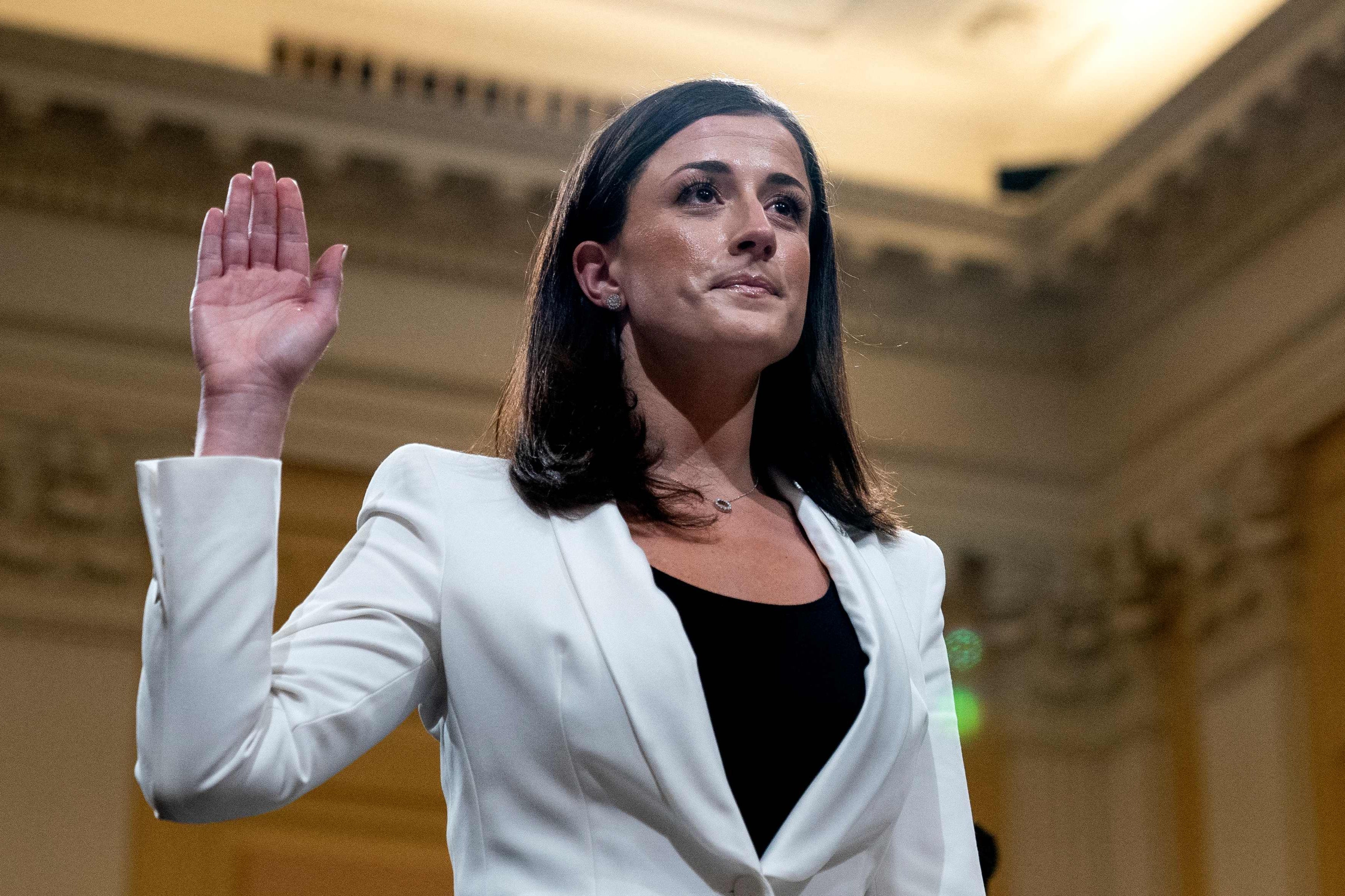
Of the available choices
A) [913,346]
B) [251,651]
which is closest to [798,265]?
[251,651]

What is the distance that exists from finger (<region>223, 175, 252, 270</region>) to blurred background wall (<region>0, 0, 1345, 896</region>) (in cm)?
501

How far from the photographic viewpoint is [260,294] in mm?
1549

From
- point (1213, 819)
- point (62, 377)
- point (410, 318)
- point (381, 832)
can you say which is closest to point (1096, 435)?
point (1213, 819)

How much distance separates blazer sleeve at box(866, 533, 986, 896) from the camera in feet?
5.37

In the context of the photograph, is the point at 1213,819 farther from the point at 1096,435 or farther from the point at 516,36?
the point at 516,36

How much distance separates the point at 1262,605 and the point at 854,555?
5.41 m

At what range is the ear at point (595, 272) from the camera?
1.84 metres

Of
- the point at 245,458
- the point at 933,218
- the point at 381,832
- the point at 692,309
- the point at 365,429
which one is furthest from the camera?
the point at 933,218

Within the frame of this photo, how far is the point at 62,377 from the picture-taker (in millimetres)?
6879

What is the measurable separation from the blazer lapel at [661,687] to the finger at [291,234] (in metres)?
0.32

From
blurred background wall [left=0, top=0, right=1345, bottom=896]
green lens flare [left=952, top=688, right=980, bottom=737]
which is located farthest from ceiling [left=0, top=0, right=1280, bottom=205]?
green lens flare [left=952, top=688, right=980, bottom=737]

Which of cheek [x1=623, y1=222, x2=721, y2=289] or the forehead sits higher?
the forehead

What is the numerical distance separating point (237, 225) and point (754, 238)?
46 centimetres

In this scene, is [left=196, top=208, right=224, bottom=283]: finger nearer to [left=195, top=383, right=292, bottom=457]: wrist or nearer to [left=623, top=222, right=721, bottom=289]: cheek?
[left=195, top=383, right=292, bottom=457]: wrist
